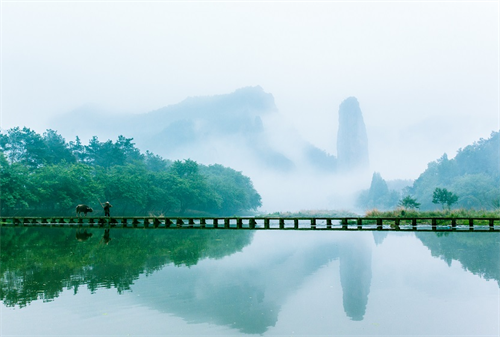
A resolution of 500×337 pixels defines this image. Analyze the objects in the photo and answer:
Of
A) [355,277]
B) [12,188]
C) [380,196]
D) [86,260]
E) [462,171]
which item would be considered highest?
[462,171]

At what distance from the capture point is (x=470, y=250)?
21.1 m

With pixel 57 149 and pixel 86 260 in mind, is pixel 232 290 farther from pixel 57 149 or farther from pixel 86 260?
pixel 57 149

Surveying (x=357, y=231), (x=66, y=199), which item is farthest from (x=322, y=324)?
(x=66, y=199)

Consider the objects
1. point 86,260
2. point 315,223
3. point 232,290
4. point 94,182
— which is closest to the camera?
point 232,290

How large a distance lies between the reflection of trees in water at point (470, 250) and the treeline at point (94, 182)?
46868 millimetres

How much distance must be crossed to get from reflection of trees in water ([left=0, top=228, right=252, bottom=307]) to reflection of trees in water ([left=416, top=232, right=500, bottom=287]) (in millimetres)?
10437

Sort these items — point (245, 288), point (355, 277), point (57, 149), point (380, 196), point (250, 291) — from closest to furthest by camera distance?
point (250, 291) → point (245, 288) → point (355, 277) → point (57, 149) → point (380, 196)

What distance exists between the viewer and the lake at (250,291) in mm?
9789

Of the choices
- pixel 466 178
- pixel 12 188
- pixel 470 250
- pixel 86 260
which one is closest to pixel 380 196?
pixel 466 178

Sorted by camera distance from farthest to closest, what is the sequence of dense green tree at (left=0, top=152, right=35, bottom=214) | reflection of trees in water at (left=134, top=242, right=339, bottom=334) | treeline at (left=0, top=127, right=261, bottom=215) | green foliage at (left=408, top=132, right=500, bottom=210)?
green foliage at (left=408, top=132, right=500, bottom=210) → treeline at (left=0, top=127, right=261, bottom=215) → dense green tree at (left=0, top=152, right=35, bottom=214) → reflection of trees in water at (left=134, top=242, right=339, bottom=334)

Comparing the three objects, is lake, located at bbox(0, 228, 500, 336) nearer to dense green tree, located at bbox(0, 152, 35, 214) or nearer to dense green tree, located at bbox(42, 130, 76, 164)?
dense green tree, located at bbox(0, 152, 35, 214)

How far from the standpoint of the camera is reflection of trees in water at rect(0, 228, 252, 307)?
13.4 metres

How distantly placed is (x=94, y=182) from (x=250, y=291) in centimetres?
5586

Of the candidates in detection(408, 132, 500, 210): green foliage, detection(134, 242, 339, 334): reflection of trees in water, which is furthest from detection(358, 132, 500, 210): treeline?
detection(134, 242, 339, 334): reflection of trees in water
